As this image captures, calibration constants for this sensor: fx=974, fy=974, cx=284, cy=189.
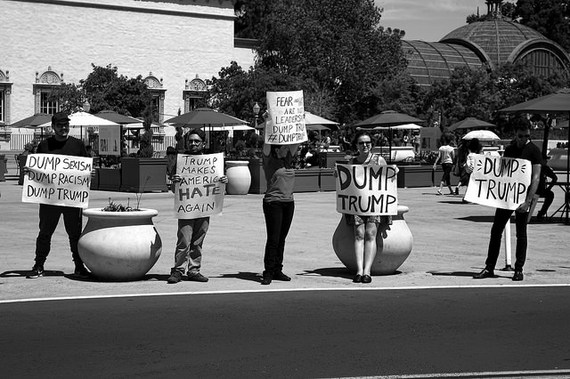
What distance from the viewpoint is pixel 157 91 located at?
69.4 m

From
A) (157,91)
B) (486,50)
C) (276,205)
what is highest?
(486,50)

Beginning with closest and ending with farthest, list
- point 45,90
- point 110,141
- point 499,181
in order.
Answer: point 499,181, point 110,141, point 45,90

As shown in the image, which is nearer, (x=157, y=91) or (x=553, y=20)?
(x=157, y=91)

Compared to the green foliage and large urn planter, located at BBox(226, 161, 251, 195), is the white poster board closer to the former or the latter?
large urn planter, located at BBox(226, 161, 251, 195)

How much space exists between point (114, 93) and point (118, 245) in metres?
47.8

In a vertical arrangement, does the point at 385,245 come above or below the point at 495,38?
below

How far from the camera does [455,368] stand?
732 cm

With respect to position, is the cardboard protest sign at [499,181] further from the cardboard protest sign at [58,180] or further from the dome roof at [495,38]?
the dome roof at [495,38]

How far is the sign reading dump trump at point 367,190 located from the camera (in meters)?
11.6

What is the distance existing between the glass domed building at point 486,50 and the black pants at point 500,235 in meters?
79.1

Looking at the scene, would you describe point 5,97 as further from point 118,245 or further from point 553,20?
point 553,20

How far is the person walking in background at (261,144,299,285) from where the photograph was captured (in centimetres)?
1155

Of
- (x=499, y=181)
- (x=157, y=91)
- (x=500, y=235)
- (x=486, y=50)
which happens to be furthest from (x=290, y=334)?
(x=486, y=50)

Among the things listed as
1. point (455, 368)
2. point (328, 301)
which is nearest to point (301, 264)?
point (328, 301)
